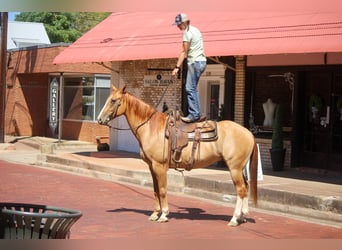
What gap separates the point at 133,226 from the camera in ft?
30.6

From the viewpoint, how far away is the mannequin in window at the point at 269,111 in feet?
52.2

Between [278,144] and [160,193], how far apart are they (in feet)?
20.3

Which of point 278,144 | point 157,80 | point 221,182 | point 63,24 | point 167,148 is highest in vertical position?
point 63,24

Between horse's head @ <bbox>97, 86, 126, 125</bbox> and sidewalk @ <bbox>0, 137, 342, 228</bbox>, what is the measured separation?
140 inches

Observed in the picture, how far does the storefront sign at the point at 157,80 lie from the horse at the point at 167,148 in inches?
368

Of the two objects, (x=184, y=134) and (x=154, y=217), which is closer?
(x=184, y=134)

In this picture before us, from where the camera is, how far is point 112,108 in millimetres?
9461

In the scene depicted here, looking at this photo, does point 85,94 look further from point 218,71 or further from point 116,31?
point 218,71

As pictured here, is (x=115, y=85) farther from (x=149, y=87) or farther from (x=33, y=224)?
(x=33, y=224)

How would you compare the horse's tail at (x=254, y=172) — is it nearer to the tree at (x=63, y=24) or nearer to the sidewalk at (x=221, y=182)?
the sidewalk at (x=221, y=182)

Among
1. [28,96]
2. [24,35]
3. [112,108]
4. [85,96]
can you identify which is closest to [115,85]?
[85,96]
